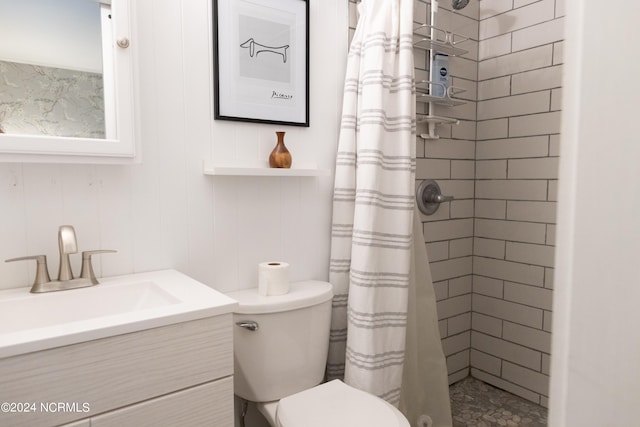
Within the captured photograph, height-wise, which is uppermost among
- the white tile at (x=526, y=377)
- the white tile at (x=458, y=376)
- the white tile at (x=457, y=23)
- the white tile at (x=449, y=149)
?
the white tile at (x=457, y=23)

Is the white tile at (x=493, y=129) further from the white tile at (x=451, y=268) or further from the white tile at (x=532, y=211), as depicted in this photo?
the white tile at (x=451, y=268)

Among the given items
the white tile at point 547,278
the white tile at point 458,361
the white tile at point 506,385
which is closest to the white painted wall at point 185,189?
the white tile at point 458,361

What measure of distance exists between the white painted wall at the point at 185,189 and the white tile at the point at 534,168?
107 centimetres

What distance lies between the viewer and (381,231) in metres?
1.68

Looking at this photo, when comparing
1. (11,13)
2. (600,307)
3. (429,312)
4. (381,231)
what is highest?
(11,13)

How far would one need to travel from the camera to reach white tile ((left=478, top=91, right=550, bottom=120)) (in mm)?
2115

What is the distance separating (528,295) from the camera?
219cm

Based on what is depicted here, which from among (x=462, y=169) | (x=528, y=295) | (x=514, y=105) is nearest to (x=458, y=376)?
(x=528, y=295)

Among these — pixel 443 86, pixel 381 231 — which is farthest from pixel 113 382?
pixel 443 86

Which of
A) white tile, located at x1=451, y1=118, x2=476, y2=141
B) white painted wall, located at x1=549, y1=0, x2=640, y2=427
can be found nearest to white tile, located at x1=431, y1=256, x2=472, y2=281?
white tile, located at x1=451, y1=118, x2=476, y2=141

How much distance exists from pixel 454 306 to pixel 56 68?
7.00ft

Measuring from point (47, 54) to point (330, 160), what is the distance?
106 centimetres

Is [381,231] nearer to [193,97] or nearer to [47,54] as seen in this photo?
[193,97]

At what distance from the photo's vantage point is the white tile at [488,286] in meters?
2.32
